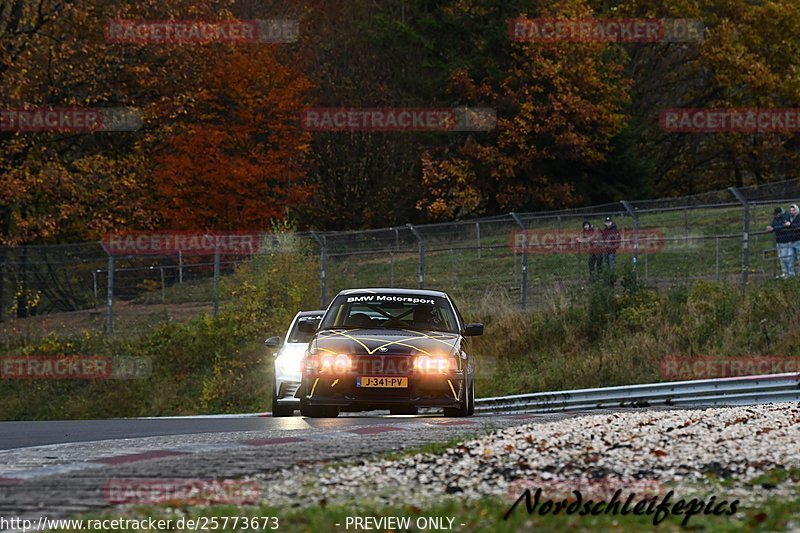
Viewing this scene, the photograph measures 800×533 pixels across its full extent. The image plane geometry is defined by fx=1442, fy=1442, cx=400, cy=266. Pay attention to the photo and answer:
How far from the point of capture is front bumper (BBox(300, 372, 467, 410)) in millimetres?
15781

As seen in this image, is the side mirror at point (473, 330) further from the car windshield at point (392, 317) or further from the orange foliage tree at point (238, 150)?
the orange foliage tree at point (238, 150)

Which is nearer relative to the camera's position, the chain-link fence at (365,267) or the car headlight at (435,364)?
the car headlight at (435,364)

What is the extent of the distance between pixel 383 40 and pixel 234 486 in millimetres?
50128

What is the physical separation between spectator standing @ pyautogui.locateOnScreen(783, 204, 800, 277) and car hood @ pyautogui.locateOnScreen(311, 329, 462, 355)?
1324cm

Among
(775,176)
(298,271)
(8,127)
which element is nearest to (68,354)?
(298,271)

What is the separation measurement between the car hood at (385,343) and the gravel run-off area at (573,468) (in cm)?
447

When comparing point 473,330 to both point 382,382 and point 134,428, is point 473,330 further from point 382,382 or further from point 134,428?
point 134,428

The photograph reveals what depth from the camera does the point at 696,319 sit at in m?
26.7

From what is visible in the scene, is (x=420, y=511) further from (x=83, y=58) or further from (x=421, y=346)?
(x=83, y=58)

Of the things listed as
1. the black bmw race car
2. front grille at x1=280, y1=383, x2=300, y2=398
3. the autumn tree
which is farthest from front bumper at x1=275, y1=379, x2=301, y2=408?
the autumn tree

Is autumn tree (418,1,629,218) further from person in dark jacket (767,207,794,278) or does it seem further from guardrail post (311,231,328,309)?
person in dark jacket (767,207,794,278)

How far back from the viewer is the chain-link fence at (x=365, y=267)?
32656 millimetres

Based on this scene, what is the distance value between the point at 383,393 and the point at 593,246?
1535 cm

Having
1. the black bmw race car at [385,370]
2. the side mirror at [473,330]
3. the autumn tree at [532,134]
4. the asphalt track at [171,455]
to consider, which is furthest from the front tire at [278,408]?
the autumn tree at [532,134]
